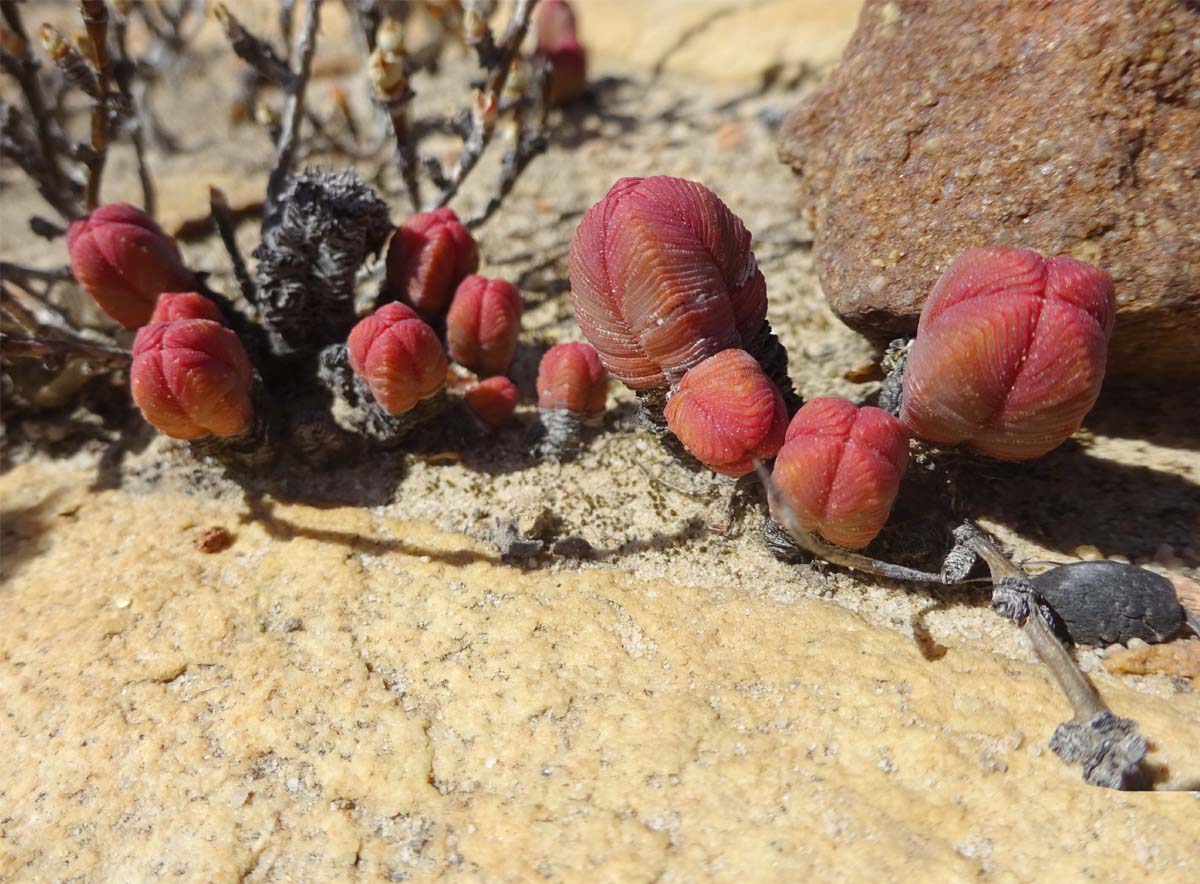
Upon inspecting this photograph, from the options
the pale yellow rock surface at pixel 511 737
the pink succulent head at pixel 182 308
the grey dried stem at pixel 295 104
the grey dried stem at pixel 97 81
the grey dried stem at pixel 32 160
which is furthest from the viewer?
the grey dried stem at pixel 32 160

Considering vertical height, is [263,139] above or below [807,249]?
above

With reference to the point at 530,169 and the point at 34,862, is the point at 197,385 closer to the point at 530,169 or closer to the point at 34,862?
the point at 34,862

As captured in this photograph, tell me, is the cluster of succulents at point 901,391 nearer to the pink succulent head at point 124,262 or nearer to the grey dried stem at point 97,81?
the pink succulent head at point 124,262

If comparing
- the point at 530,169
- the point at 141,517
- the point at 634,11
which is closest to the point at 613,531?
the point at 141,517

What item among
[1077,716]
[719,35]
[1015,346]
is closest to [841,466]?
[1015,346]

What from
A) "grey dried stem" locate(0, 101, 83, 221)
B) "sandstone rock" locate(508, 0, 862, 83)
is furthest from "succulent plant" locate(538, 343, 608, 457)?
"sandstone rock" locate(508, 0, 862, 83)

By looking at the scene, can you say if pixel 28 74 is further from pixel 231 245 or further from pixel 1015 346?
pixel 1015 346

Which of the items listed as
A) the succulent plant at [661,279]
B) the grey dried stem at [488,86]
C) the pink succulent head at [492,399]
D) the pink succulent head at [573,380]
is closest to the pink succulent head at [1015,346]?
the succulent plant at [661,279]
